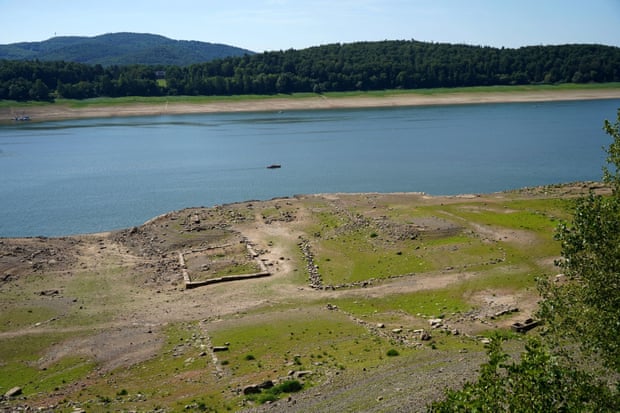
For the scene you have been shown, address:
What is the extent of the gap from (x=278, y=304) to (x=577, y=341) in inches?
876

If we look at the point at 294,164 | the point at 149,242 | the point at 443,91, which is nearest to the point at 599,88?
the point at 443,91

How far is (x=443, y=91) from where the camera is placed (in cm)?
19875

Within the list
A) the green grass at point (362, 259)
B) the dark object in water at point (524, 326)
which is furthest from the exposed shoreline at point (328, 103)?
the dark object in water at point (524, 326)

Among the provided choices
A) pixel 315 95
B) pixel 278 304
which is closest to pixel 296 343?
pixel 278 304

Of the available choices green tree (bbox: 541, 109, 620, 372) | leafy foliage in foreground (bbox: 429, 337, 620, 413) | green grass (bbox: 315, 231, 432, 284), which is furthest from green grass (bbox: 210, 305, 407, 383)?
leafy foliage in foreground (bbox: 429, 337, 620, 413)

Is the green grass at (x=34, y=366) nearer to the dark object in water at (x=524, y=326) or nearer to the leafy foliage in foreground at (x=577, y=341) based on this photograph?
the leafy foliage in foreground at (x=577, y=341)

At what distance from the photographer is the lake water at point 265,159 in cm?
7362

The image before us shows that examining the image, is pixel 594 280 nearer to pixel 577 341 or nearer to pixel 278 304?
pixel 577 341

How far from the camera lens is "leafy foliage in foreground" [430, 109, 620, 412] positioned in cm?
1320

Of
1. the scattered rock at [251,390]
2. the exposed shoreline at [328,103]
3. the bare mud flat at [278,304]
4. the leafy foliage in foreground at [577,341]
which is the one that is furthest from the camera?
the exposed shoreline at [328,103]

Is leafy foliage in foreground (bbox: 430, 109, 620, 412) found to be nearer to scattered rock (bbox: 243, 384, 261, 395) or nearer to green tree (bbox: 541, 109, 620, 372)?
green tree (bbox: 541, 109, 620, 372)

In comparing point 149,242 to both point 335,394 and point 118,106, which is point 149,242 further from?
point 118,106

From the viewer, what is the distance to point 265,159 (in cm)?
10200

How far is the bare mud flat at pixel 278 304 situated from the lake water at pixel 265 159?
15896 millimetres
